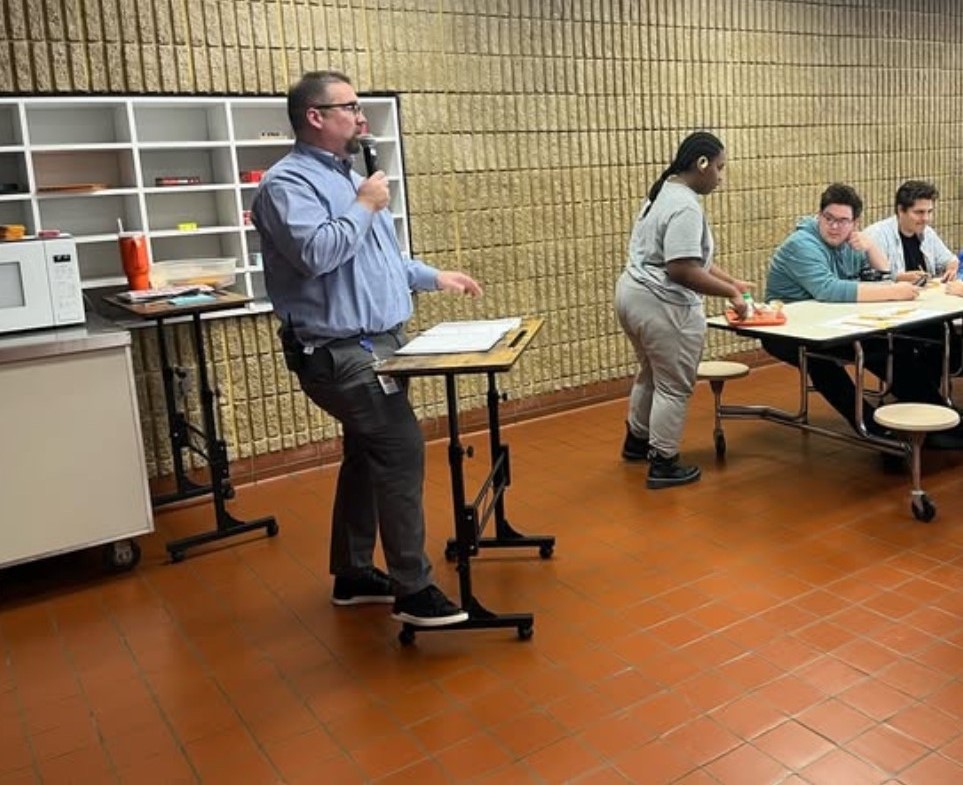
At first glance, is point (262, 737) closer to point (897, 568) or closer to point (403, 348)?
point (403, 348)

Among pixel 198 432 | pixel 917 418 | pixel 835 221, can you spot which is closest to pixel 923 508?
pixel 917 418

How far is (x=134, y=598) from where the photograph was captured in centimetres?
356

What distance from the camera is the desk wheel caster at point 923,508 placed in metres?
3.80

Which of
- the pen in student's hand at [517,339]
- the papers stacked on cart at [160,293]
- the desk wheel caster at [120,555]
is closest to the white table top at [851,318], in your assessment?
the pen in student's hand at [517,339]

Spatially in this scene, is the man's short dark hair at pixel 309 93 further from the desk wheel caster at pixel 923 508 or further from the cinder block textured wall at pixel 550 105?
the desk wheel caster at pixel 923 508

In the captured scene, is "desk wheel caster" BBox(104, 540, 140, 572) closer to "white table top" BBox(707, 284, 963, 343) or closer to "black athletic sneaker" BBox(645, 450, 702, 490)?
"black athletic sneaker" BBox(645, 450, 702, 490)

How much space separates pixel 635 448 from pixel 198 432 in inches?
82.3

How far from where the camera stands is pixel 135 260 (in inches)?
165

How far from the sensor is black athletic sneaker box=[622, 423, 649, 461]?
189 inches

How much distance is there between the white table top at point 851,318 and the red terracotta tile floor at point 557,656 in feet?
2.35

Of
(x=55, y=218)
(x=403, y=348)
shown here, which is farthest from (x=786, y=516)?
(x=55, y=218)

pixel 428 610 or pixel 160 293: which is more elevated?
pixel 160 293

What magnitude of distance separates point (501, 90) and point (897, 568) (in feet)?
11.0

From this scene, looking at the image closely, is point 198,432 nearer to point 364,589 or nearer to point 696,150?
point 364,589
